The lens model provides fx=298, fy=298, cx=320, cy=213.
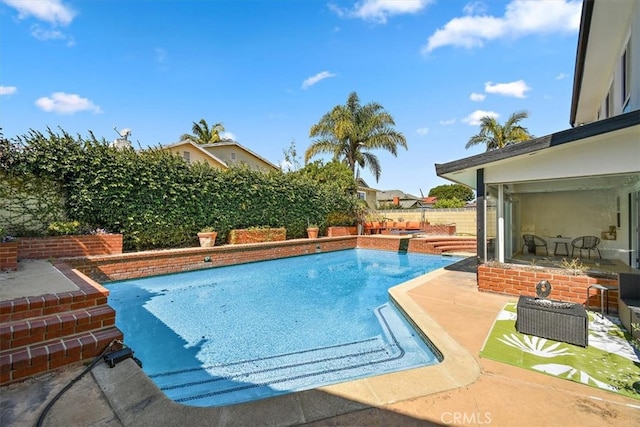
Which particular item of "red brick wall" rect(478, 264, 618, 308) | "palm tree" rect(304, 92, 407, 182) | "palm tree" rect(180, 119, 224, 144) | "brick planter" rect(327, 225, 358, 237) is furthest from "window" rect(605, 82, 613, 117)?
"palm tree" rect(180, 119, 224, 144)

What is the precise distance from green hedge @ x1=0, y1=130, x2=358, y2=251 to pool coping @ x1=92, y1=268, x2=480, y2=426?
8469 mm

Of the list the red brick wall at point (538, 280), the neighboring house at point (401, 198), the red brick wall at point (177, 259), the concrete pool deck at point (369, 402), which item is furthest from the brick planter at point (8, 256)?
the neighboring house at point (401, 198)

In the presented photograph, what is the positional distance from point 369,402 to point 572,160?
20.4 feet

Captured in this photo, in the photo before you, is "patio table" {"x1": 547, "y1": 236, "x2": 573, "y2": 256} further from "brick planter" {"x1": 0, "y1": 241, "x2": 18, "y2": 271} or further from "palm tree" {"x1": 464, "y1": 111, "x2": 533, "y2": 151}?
"palm tree" {"x1": 464, "y1": 111, "x2": 533, "y2": 151}

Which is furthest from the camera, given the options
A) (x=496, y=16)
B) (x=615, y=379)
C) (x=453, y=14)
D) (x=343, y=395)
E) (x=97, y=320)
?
(x=453, y=14)

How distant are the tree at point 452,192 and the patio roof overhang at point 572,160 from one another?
4196 centimetres

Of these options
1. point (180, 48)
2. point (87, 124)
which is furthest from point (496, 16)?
point (87, 124)

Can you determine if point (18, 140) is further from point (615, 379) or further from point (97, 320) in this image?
point (615, 379)

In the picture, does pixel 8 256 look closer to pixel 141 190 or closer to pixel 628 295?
pixel 141 190

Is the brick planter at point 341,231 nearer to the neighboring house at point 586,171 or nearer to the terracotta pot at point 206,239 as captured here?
the terracotta pot at point 206,239

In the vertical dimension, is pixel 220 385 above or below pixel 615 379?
below

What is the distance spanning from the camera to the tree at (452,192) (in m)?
48.1

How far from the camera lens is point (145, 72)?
11875mm

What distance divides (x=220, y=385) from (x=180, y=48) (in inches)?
461
